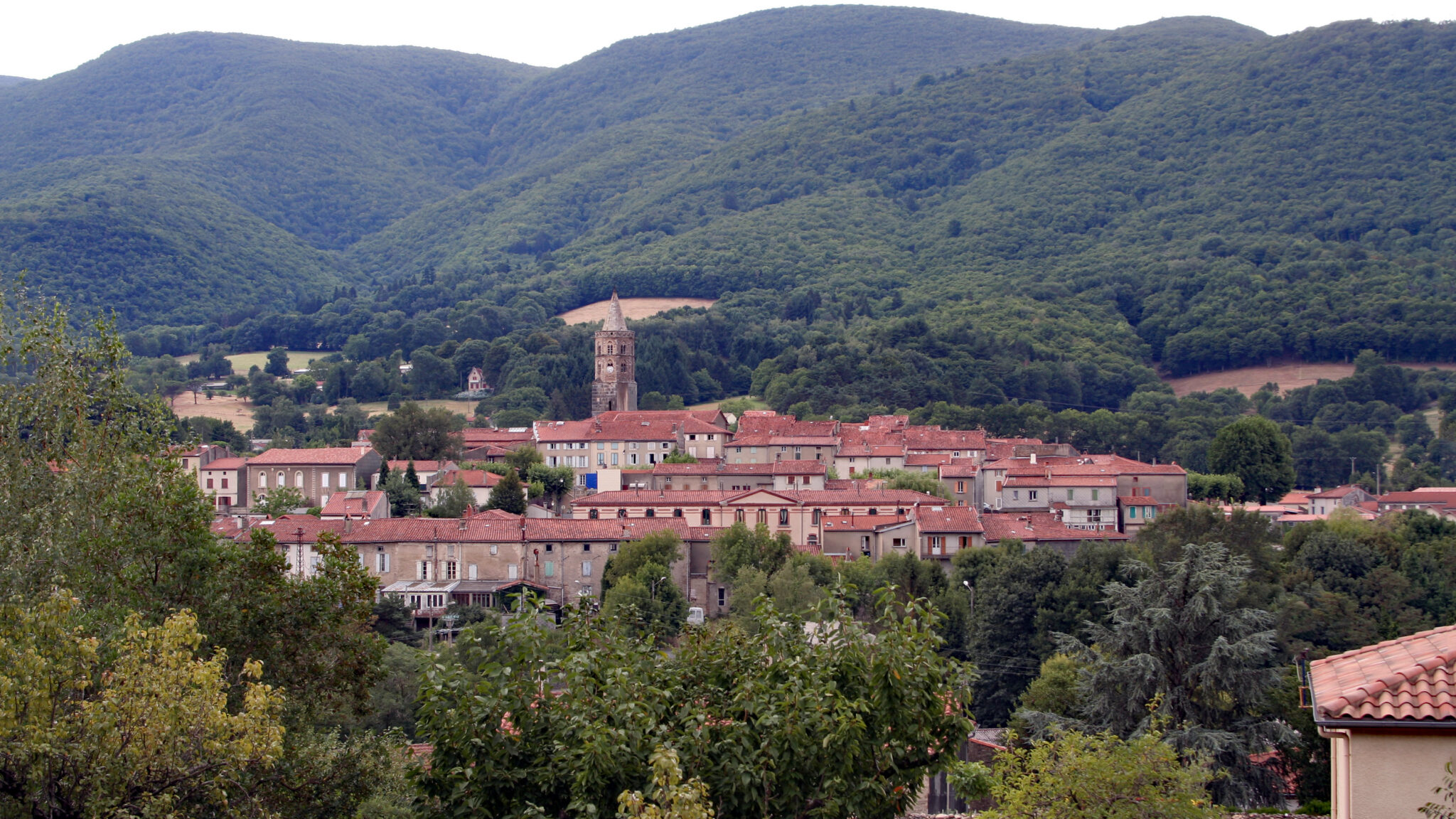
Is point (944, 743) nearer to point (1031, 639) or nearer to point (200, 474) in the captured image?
point (1031, 639)

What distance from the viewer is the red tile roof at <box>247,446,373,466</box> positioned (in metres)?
71.6

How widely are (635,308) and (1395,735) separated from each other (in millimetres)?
163573

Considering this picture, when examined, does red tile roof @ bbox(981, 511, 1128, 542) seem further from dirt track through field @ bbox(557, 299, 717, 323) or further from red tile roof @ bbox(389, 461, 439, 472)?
dirt track through field @ bbox(557, 299, 717, 323)

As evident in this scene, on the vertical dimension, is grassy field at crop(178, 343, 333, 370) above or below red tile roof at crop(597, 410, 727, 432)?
above

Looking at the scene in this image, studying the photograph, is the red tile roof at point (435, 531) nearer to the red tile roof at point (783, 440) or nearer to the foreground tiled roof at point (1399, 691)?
the red tile roof at point (783, 440)

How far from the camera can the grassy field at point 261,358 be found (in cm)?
15225

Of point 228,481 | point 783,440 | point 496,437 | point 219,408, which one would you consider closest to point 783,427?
point 783,440

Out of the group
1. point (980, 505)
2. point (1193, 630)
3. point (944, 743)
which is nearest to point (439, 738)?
point (944, 743)

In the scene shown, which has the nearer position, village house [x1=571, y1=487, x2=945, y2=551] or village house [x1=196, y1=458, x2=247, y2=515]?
village house [x1=571, y1=487, x2=945, y2=551]

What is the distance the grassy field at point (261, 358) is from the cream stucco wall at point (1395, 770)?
14593 centimetres

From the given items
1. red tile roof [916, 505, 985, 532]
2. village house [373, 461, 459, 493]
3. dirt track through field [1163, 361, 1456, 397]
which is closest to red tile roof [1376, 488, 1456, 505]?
red tile roof [916, 505, 985, 532]

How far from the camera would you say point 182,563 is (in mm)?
15555

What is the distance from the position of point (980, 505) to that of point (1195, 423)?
40.6 meters

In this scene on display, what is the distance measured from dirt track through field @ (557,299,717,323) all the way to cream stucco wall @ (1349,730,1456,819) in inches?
6001
